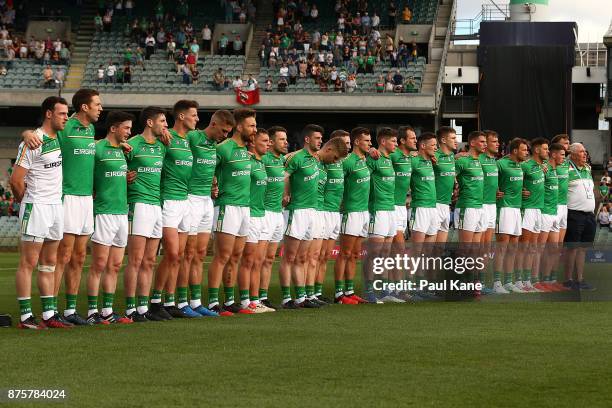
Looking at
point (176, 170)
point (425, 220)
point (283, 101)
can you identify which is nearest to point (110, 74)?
point (283, 101)

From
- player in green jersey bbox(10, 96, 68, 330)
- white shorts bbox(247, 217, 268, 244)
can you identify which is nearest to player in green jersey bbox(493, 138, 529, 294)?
white shorts bbox(247, 217, 268, 244)

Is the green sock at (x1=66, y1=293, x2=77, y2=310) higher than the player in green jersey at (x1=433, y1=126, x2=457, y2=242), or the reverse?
the player in green jersey at (x1=433, y1=126, x2=457, y2=242)

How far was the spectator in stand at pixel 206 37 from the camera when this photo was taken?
48406 millimetres

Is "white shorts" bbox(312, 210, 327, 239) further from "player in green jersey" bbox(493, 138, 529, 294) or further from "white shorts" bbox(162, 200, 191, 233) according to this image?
"player in green jersey" bbox(493, 138, 529, 294)

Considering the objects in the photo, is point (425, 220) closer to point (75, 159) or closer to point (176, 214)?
point (176, 214)

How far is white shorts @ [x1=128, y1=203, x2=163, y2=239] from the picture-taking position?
12.4m

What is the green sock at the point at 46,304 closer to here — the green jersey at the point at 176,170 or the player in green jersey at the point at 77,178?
the player in green jersey at the point at 77,178

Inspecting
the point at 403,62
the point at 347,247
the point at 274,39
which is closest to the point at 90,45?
the point at 274,39

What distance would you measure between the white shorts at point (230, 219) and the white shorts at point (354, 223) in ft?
7.62

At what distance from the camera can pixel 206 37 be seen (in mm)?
48344

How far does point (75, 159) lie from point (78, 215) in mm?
551

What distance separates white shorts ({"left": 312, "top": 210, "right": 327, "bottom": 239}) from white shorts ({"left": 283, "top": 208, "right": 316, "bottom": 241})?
3.2 inches

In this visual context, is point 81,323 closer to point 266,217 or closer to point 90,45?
point 266,217

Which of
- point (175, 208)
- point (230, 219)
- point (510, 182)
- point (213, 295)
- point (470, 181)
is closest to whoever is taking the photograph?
point (175, 208)
